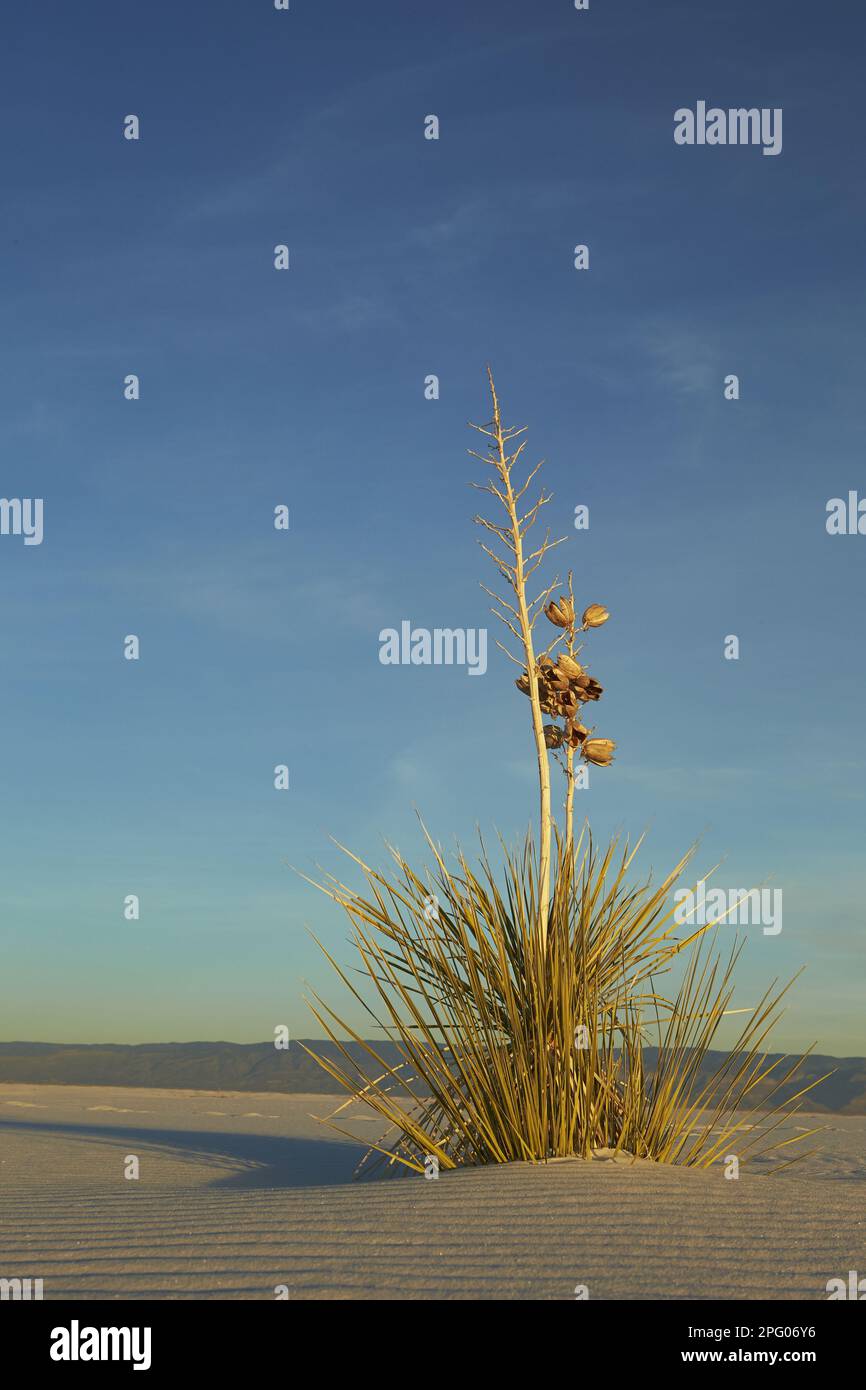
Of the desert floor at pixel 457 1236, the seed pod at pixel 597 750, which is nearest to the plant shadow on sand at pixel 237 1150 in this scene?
the desert floor at pixel 457 1236

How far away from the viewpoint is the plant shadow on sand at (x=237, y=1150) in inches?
236

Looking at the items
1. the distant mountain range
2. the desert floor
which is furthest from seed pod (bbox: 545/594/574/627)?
the distant mountain range

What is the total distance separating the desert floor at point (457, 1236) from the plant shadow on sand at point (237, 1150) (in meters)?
0.92

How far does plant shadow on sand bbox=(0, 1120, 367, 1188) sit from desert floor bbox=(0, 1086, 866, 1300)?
92 centimetres

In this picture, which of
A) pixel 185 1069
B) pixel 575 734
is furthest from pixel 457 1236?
pixel 185 1069

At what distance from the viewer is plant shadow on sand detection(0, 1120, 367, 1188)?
6.00m

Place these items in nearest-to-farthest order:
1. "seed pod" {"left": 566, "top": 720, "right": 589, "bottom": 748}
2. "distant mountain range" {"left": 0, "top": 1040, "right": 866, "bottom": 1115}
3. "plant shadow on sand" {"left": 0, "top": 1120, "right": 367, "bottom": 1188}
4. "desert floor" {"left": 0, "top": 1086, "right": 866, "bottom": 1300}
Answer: "desert floor" {"left": 0, "top": 1086, "right": 866, "bottom": 1300} < "seed pod" {"left": 566, "top": 720, "right": 589, "bottom": 748} < "plant shadow on sand" {"left": 0, "top": 1120, "right": 367, "bottom": 1188} < "distant mountain range" {"left": 0, "top": 1040, "right": 866, "bottom": 1115}

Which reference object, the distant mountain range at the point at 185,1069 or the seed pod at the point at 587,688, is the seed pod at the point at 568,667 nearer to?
the seed pod at the point at 587,688

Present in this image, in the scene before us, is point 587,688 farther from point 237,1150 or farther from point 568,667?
point 237,1150

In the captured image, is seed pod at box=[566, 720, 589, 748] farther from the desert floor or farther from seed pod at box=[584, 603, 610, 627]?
the desert floor

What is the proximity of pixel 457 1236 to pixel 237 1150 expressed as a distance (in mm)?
4199
